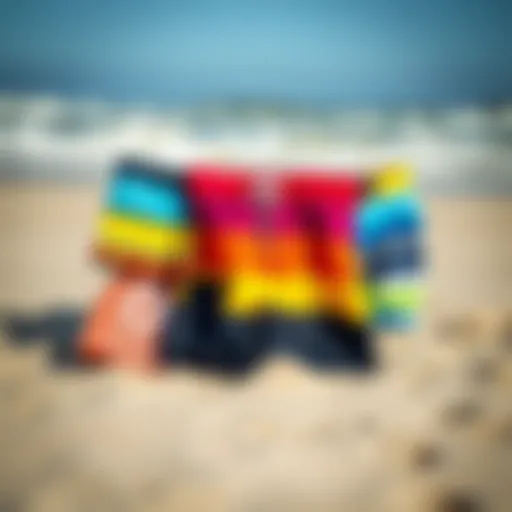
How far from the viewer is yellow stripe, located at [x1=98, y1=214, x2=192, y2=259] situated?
1234mm

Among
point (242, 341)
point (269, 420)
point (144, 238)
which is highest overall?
point (144, 238)

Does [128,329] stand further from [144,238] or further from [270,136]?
[270,136]

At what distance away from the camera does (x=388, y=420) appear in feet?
3.72

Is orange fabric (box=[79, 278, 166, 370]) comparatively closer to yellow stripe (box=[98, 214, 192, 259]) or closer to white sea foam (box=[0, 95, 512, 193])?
yellow stripe (box=[98, 214, 192, 259])

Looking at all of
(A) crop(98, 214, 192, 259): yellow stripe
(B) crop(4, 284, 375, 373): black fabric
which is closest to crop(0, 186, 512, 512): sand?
(B) crop(4, 284, 375, 373): black fabric

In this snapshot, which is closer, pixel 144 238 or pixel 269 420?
pixel 269 420

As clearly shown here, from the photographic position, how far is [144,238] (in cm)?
124

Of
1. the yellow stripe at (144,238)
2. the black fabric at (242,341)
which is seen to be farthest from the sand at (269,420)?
the yellow stripe at (144,238)

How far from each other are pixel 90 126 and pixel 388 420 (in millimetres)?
703

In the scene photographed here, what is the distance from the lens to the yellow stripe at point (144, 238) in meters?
1.23

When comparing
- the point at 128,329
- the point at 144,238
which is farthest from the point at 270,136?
the point at 128,329

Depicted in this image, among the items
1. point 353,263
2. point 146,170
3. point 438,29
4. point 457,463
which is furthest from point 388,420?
point 438,29

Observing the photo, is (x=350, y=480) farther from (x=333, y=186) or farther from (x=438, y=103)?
(x=438, y=103)

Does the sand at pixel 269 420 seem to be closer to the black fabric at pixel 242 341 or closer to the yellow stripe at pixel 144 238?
the black fabric at pixel 242 341
